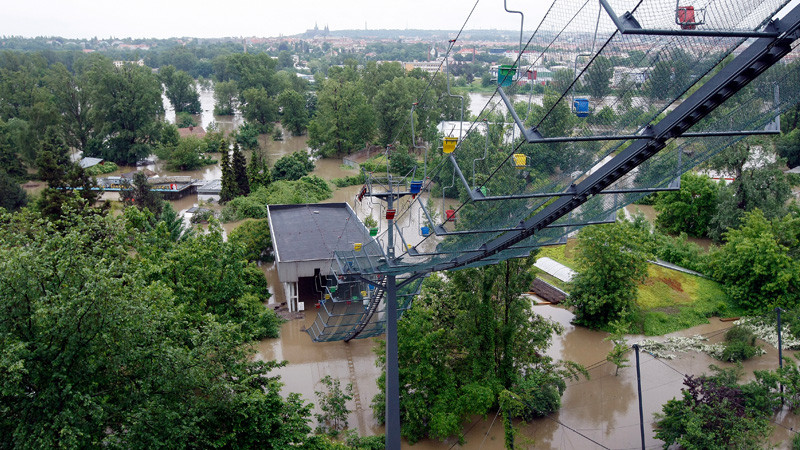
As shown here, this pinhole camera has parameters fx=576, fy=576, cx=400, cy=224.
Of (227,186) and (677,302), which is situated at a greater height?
(227,186)

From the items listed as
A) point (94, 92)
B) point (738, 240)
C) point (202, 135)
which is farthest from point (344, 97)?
point (738, 240)

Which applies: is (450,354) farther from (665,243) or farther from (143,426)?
(665,243)

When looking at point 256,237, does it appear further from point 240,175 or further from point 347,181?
point 347,181

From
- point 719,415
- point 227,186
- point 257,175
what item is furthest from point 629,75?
point 257,175

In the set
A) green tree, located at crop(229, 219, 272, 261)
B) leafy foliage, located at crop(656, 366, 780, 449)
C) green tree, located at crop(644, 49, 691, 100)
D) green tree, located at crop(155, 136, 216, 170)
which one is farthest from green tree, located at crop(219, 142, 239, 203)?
green tree, located at crop(644, 49, 691, 100)

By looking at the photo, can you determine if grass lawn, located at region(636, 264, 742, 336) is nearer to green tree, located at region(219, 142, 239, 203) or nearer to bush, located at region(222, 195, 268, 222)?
bush, located at region(222, 195, 268, 222)

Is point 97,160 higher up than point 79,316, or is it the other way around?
point 79,316
